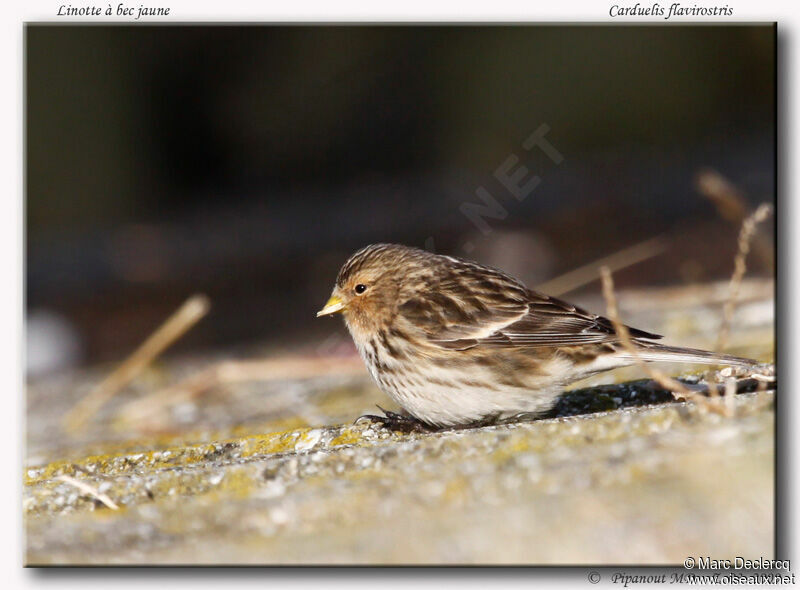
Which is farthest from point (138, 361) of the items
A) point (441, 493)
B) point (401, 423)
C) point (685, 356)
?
point (685, 356)

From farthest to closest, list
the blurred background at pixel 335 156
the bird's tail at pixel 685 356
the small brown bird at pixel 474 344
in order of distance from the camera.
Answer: the blurred background at pixel 335 156, the small brown bird at pixel 474 344, the bird's tail at pixel 685 356

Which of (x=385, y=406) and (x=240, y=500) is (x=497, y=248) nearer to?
(x=385, y=406)

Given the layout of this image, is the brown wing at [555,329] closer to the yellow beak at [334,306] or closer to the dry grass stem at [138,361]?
the yellow beak at [334,306]

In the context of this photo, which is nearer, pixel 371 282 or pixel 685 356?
pixel 685 356

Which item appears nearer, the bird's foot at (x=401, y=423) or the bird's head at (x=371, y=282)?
the bird's foot at (x=401, y=423)

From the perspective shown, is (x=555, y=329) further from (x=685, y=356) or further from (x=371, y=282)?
(x=371, y=282)

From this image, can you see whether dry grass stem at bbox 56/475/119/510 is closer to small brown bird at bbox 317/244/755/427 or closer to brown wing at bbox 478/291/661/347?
small brown bird at bbox 317/244/755/427

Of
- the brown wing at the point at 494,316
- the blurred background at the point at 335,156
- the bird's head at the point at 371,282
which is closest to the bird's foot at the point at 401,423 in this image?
the brown wing at the point at 494,316
